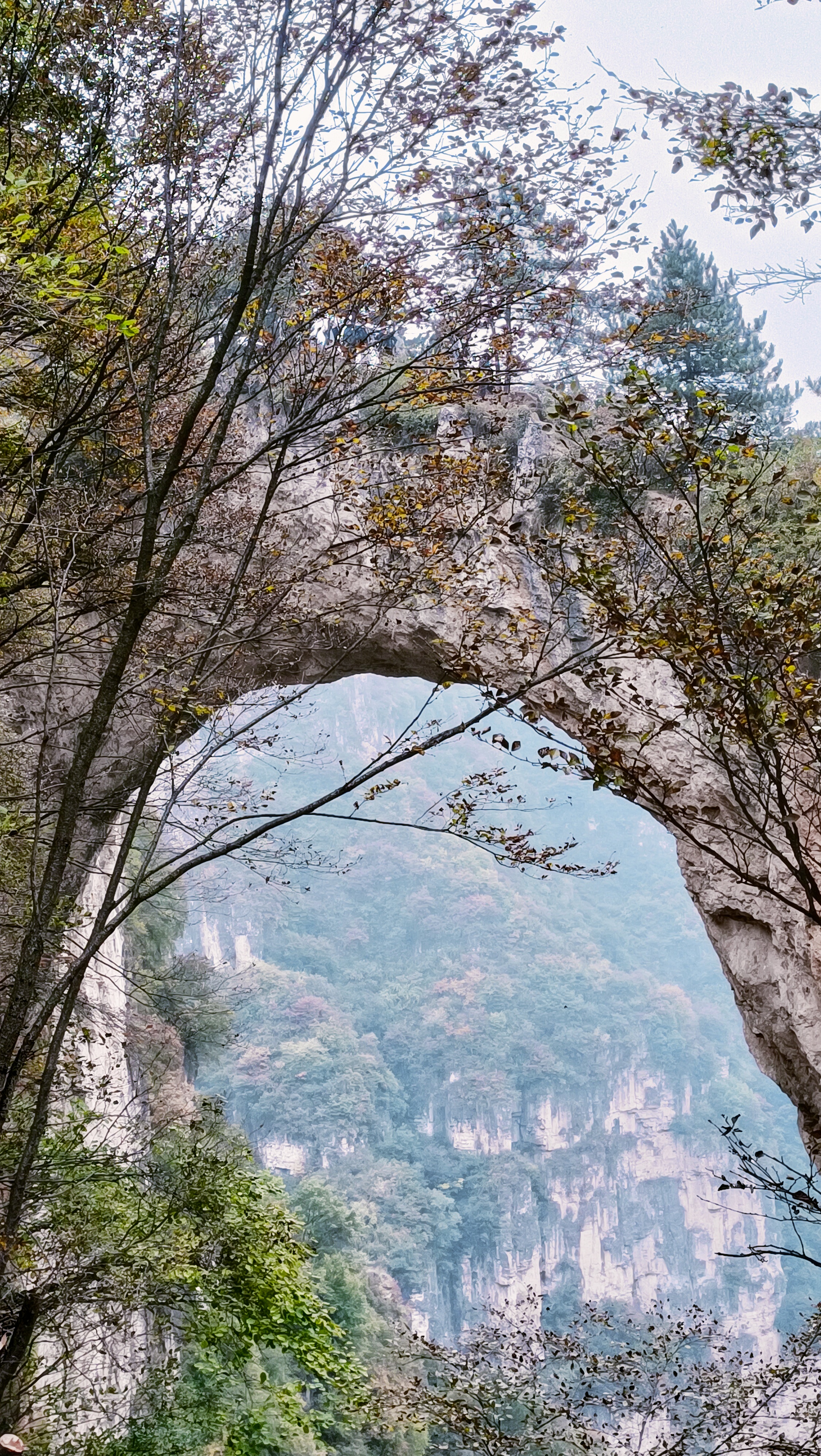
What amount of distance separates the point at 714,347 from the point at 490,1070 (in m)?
32.2

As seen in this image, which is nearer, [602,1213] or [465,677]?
[465,677]

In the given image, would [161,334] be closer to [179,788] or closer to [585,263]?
[179,788]

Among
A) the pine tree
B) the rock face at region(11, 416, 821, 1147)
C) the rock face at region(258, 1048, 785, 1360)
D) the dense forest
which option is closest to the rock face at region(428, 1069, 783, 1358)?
the rock face at region(258, 1048, 785, 1360)

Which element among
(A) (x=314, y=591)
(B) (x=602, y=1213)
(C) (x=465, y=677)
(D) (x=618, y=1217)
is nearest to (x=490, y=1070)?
(B) (x=602, y=1213)

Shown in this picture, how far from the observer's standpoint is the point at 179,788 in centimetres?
348

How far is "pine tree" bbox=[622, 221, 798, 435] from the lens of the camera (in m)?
8.41

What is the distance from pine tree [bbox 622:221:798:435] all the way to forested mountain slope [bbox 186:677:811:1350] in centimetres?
1919

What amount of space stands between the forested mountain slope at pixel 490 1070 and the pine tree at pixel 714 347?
19.2 metres

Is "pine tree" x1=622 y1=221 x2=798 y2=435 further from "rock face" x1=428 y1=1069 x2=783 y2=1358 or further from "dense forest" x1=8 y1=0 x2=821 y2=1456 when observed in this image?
"rock face" x1=428 y1=1069 x2=783 y2=1358

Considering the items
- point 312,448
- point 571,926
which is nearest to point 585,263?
point 312,448

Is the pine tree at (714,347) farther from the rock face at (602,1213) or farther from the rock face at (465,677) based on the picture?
the rock face at (602,1213)

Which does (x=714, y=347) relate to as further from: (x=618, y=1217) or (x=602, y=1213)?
(x=618, y=1217)

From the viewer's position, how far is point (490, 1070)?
122 feet

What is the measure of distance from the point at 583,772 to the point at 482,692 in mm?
574
